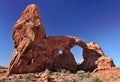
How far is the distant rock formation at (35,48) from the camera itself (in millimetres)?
33438

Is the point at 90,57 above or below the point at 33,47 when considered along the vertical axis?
below

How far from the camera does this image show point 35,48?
3388 cm

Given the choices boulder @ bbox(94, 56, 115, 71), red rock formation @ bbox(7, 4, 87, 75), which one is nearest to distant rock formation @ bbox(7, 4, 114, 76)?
red rock formation @ bbox(7, 4, 87, 75)

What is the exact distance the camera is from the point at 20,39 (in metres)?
34.6

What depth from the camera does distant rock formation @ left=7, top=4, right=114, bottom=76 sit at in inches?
1316

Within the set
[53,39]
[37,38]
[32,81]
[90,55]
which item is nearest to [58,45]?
[53,39]

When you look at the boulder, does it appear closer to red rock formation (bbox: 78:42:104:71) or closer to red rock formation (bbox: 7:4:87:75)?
red rock formation (bbox: 78:42:104:71)

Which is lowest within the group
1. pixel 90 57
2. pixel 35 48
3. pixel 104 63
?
pixel 104 63

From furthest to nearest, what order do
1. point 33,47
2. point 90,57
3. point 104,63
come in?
point 90,57 < point 104,63 < point 33,47

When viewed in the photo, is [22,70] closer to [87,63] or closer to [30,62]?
[30,62]

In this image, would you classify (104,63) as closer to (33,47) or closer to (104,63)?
(104,63)

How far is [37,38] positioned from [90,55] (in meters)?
10.0

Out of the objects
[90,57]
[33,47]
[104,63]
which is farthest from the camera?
[90,57]

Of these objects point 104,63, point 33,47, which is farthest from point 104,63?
point 33,47
